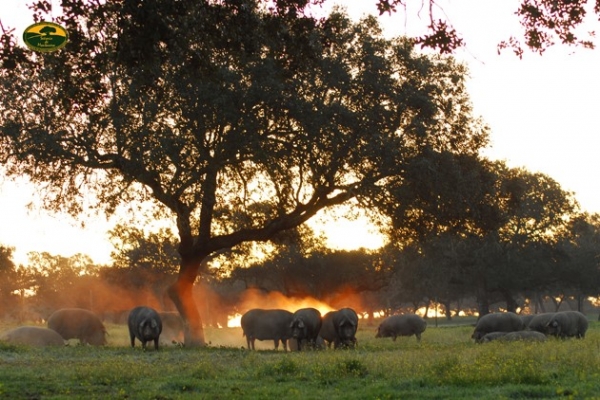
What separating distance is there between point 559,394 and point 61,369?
11844 mm

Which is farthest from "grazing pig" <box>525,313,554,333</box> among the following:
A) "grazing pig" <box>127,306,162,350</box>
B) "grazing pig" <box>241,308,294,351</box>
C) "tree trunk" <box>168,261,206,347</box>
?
"grazing pig" <box>127,306,162,350</box>

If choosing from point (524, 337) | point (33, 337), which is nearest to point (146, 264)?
point (33, 337)

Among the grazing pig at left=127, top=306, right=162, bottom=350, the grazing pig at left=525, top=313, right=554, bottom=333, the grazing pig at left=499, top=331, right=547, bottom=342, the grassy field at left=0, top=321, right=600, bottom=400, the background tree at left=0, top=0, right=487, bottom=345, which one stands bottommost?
the grassy field at left=0, top=321, right=600, bottom=400

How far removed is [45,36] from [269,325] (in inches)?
931

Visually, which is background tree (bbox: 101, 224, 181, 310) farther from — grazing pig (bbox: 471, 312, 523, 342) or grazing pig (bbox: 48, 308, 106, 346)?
grazing pig (bbox: 471, 312, 523, 342)

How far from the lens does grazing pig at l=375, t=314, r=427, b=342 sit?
161 ft

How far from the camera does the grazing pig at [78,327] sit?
43781mm

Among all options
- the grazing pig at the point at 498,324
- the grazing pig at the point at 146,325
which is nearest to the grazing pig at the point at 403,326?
the grazing pig at the point at 498,324

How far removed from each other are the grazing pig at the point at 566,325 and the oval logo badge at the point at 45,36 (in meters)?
29.9

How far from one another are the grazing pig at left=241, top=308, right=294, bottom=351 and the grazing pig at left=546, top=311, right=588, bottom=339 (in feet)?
40.6

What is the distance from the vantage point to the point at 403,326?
161ft

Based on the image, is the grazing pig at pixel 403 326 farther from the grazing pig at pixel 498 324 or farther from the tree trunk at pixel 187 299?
the tree trunk at pixel 187 299

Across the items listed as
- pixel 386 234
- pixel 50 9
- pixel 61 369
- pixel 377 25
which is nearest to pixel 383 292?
pixel 386 234

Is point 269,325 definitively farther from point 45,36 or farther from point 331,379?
point 45,36
